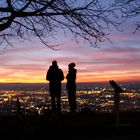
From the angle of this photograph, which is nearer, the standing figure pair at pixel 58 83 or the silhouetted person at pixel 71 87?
the standing figure pair at pixel 58 83

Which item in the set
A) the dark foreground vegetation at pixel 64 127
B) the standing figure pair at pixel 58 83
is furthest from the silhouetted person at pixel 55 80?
the dark foreground vegetation at pixel 64 127

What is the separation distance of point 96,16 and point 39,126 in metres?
3.84

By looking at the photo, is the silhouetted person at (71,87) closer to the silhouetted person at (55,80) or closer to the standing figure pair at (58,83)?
the standing figure pair at (58,83)

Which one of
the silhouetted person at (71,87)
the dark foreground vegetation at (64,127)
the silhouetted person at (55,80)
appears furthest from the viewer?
the silhouetted person at (71,87)

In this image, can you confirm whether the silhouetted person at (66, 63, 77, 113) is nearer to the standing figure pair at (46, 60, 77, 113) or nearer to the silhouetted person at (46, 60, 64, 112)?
the standing figure pair at (46, 60, 77, 113)

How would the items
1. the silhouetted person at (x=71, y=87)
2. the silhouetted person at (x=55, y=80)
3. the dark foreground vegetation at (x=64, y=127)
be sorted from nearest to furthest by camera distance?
the dark foreground vegetation at (x=64, y=127)
the silhouetted person at (x=55, y=80)
the silhouetted person at (x=71, y=87)

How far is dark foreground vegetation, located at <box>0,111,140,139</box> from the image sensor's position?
12.9 meters

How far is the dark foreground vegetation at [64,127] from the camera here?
12875 mm

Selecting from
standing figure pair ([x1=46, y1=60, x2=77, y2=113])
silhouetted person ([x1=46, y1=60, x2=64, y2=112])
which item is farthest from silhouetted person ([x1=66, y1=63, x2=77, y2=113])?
silhouetted person ([x1=46, y1=60, x2=64, y2=112])

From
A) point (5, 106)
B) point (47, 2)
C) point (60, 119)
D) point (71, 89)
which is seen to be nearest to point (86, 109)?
point (71, 89)

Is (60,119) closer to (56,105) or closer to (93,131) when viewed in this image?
(93,131)

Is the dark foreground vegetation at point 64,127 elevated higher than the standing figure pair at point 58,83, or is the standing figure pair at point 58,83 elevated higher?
the standing figure pair at point 58,83

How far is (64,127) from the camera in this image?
1381cm

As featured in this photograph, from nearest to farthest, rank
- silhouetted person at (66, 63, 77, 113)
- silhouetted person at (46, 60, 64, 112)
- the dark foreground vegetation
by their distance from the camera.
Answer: the dark foreground vegetation < silhouetted person at (46, 60, 64, 112) < silhouetted person at (66, 63, 77, 113)
